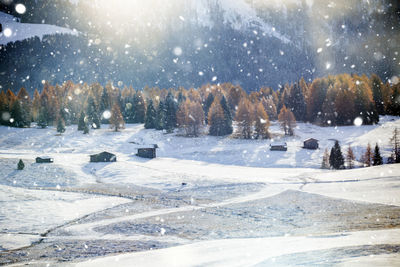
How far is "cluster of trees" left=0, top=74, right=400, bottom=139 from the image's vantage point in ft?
248

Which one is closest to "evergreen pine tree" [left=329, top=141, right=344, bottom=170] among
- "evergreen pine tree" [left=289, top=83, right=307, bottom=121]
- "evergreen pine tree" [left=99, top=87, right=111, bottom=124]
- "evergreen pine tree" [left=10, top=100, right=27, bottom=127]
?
"evergreen pine tree" [left=289, top=83, right=307, bottom=121]

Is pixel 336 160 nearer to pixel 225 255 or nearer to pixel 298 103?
pixel 225 255

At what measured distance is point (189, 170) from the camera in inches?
1844

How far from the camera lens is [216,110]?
7738 cm

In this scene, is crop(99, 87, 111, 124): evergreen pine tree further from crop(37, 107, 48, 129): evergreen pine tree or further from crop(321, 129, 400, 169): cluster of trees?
crop(321, 129, 400, 169): cluster of trees

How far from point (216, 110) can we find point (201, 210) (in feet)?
177

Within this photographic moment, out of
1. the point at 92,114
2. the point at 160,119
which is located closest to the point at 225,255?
the point at 160,119

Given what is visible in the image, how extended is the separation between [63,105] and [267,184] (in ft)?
231

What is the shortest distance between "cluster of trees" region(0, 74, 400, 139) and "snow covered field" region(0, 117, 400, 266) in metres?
15.8

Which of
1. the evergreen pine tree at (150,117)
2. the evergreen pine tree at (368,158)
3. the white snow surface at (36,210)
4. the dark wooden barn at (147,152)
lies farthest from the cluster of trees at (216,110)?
the white snow surface at (36,210)

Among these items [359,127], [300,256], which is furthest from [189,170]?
[359,127]

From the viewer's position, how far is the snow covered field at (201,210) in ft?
35.1

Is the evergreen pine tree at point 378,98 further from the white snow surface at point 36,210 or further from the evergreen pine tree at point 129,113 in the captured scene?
the white snow surface at point 36,210

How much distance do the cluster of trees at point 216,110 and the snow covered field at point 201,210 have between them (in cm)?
1581
